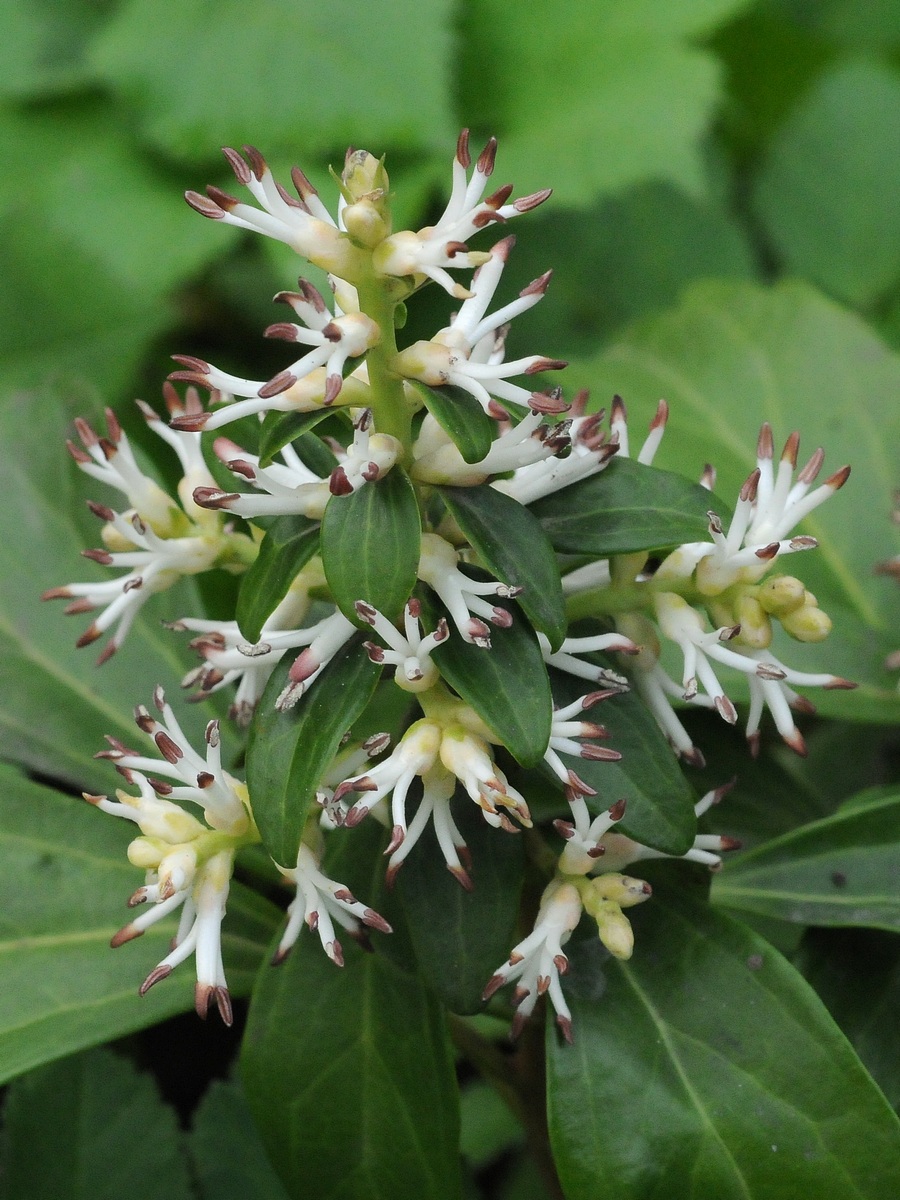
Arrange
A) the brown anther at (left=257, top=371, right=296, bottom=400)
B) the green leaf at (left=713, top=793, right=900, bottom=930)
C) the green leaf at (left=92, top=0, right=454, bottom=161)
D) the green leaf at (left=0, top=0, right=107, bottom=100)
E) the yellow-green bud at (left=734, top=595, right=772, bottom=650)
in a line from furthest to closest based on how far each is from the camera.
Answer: the green leaf at (left=0, top=0, right=107, bottom=100)
the green leaf at (left=92, top=0, right=454, bottom=161)
the green leaf at (left=713, top=793, right=900, bottom=930)
the yellow-green bud at (left=734, top=595, right=772, bottom=650)
the brown anther at (left=257, top=371, right=296, bottom=400)

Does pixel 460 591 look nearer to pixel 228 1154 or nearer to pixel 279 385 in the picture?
pixel 279 385

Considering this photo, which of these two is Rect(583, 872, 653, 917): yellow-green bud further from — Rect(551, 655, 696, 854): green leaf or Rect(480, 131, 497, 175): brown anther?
Rect(480, 131, 497, 175): brown anther

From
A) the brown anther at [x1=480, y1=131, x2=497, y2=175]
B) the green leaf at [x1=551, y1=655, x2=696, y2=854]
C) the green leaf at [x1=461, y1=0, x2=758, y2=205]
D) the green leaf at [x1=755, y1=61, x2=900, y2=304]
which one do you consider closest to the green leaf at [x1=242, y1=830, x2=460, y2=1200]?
the green leaf at [x1=551, y1=655, x2=696, y2=854]

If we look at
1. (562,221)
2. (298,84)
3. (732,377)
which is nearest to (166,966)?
(732,377)

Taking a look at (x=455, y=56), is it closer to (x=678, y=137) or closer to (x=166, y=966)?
(x=678, y=137)

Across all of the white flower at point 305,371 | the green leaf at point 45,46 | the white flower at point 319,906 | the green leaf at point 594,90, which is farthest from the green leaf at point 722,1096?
the green leaf at point 45,46

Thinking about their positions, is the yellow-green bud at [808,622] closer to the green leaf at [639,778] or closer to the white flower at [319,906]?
the green leaf at [639,778]

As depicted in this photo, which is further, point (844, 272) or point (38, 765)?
point (844, 272)
